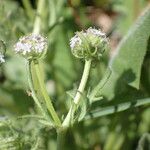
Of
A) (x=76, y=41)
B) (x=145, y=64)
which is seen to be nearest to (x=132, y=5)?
(x=145, y=64)

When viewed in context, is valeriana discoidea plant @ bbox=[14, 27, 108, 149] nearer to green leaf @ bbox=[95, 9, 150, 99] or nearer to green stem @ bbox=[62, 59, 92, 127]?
green stem @ bbox=[62, 59, 92, 127]

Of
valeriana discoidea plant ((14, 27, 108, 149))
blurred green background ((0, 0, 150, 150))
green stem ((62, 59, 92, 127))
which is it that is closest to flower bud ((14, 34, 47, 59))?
valeriana discoidea plant ((14, 27, 108, 149))

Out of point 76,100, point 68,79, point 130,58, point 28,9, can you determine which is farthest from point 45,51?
point 68,79

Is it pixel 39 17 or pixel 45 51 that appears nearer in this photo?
pixel 45 51

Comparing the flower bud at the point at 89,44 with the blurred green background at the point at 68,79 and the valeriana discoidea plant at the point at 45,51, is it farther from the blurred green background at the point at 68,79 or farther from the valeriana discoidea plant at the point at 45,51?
the blurred green background at the point at 68,79

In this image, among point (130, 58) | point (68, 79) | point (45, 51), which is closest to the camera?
point (45, 51)

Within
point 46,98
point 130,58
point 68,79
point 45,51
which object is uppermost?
point 45,51

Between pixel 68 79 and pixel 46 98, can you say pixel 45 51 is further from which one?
pixel 68 79
